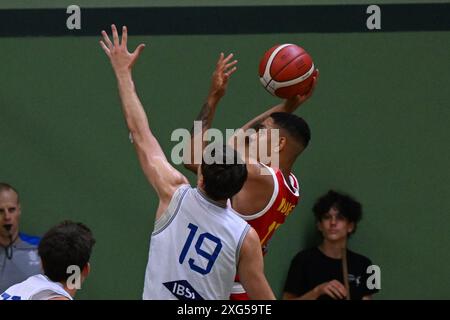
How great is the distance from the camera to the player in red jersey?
514 cm

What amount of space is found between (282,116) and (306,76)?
0.26 metres

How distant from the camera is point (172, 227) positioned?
429 cm

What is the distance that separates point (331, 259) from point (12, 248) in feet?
6.65

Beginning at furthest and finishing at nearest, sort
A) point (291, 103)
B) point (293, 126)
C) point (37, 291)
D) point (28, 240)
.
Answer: point (28, 240), point (291, 103), point (293, 126), point (37, 291)

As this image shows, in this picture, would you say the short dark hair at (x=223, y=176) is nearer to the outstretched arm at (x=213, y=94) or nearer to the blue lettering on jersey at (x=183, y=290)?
the blue lettering on jersey at (x=183, y=290)

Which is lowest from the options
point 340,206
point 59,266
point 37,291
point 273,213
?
point 37,291

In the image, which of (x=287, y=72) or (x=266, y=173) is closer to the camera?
(x=266, y=173)

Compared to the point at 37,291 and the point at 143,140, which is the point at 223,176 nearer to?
the point at 143,140

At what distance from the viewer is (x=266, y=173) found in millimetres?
5176

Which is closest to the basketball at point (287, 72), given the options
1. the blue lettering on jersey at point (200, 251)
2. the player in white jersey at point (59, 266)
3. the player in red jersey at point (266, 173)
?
the player in red jersey at point (266, 173)

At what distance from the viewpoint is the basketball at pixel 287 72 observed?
18.2 ft

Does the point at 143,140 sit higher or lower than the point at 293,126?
lower

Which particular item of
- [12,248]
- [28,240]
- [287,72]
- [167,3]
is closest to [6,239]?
[12,248]
